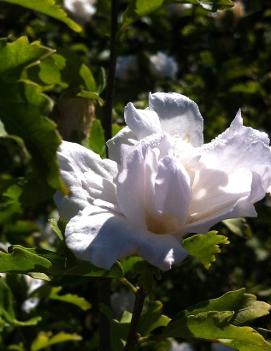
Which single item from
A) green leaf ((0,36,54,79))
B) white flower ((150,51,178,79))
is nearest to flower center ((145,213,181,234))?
green leaf ((0,36,54,79))

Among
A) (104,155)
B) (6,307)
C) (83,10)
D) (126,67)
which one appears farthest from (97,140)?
(126,67)

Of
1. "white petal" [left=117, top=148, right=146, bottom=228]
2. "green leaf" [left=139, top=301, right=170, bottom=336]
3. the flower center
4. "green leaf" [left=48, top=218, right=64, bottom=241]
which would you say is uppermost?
"white petal" [left=117, top=148, right=146, bottom=228]

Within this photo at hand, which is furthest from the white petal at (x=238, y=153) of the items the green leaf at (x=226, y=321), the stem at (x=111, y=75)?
the stem at (x=111, y=75)

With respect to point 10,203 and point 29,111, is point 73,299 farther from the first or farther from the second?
point 29,111

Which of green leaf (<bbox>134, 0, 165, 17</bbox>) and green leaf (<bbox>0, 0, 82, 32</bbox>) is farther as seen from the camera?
green leaf (<bbox>134, 0, 165, 17</bbox>)

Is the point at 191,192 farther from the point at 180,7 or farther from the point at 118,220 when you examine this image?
the point at 180,7

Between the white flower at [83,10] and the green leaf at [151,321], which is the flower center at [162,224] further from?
the white flower at [83,10]

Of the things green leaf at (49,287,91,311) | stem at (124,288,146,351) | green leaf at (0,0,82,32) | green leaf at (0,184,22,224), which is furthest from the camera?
green leaf at (49,287,91,311)

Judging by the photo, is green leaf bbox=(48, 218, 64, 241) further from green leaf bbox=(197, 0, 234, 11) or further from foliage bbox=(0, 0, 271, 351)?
green leaf bbox=(197, 0, 234, 11)
